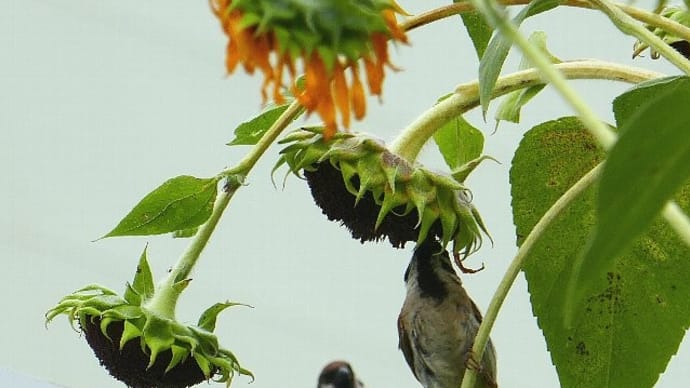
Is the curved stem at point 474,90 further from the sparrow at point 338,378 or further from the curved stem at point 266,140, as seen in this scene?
the sparrow at point 338,378

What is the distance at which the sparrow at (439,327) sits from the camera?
0.70 m

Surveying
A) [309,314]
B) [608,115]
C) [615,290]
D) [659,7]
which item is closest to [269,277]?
[309,314]

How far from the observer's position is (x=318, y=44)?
270mm

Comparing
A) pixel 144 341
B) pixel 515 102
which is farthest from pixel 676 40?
pixel 144 341

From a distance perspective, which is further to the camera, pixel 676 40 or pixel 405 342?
pixel 405 342

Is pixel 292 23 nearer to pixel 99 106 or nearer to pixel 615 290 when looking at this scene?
pixel 615 290

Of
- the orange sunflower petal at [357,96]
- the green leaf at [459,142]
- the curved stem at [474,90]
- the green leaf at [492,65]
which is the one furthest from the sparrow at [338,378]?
the orange sunflower petal at [357,96]

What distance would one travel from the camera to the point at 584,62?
53 cm

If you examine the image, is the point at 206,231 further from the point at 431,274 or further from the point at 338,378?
the point at 338,378

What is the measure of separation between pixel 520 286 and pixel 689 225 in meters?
1.90

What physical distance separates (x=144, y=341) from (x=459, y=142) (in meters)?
0.20

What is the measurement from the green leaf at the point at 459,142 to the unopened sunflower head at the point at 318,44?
0.36 m

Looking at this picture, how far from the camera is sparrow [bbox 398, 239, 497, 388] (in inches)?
27.5

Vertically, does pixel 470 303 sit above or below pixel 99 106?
below
